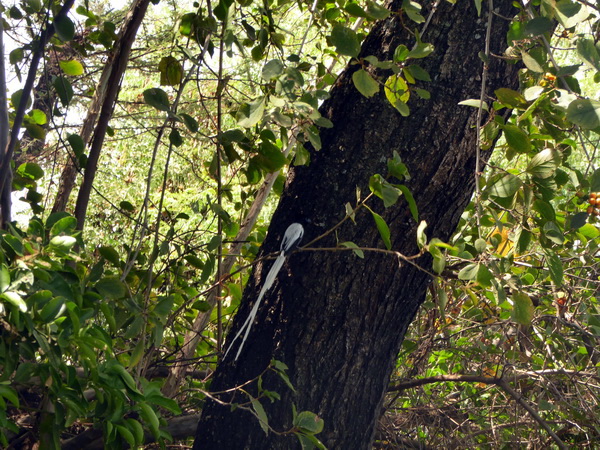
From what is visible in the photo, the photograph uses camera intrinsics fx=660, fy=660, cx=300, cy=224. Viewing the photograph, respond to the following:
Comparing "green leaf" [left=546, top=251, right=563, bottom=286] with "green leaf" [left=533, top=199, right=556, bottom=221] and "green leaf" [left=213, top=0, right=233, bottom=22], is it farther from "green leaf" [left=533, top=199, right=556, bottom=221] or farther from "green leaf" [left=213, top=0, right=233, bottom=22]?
"green leaf" [left=213, top=0, right=233, bottom=22]

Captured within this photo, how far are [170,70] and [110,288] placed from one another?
1.93 ft

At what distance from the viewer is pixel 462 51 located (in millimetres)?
1566

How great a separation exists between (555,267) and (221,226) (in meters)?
0.91

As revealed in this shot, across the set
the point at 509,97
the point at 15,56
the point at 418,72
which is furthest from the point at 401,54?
the point at 15,56

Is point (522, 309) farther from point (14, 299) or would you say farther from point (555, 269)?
point (14, 299)

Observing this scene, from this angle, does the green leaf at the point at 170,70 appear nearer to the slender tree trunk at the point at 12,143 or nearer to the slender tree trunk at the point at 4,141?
the slender tree trunk at the point at 12,143

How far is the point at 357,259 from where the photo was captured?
153 cm

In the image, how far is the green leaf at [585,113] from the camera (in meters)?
0.95

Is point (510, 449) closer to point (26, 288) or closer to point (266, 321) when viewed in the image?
point (266, 321)

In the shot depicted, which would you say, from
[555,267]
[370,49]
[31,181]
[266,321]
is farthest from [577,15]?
[31,181]

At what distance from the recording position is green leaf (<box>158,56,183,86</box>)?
162 centimetres

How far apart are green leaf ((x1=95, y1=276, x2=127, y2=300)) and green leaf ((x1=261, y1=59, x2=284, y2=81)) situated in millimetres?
515

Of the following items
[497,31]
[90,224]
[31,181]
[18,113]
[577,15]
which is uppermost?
[497,31]

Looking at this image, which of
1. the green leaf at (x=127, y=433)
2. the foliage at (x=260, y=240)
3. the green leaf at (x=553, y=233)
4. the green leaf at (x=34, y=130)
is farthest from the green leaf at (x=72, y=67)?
the green leaf at (x=553, y=233)
